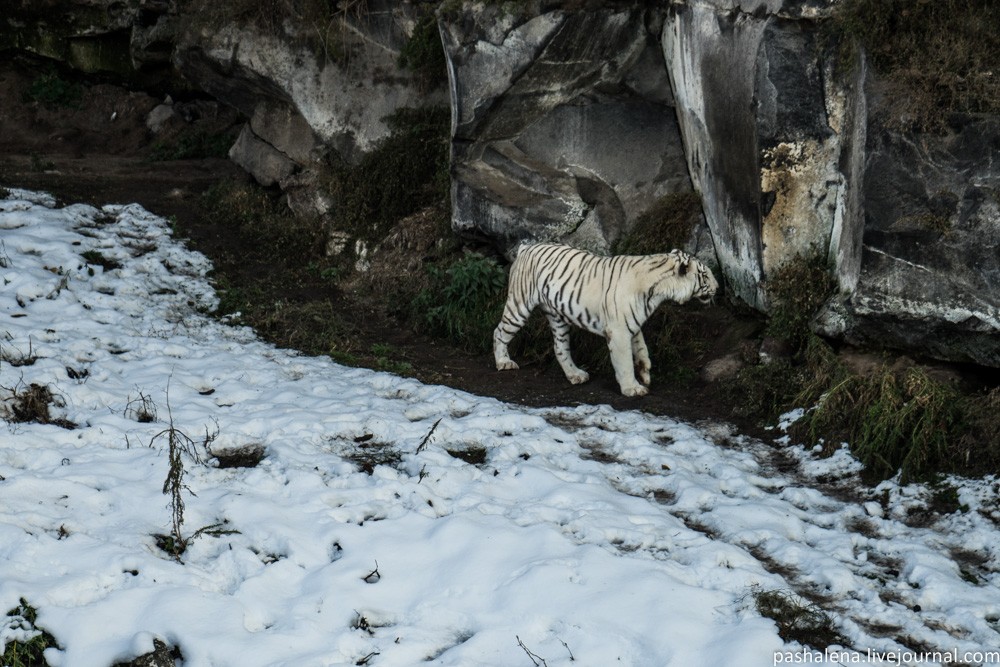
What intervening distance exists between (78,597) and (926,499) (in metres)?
5.00

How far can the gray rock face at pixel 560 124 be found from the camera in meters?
9.17

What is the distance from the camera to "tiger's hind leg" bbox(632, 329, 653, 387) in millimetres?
8500

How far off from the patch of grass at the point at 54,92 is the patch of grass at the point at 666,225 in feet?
34.2

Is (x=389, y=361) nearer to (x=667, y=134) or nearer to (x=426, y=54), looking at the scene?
(x=667, y=134)

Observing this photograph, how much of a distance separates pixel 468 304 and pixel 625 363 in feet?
7.05

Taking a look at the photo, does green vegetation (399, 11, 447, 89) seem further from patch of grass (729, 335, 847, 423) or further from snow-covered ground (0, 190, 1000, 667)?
patch of grass (729, 335, 847, 423)

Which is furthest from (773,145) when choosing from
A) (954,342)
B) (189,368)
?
(189,368)

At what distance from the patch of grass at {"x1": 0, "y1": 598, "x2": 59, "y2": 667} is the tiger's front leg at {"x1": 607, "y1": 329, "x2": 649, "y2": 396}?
16.5 feet

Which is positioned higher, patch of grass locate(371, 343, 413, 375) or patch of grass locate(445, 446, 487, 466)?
patch of grass locate(445, 446, 487, 466)

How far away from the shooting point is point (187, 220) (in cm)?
1212

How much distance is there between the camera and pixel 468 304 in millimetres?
9859

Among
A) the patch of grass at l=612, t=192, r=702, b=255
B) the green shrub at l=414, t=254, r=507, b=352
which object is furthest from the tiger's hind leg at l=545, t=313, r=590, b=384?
the patch of grass at l=612, t=192, r=702, b=255

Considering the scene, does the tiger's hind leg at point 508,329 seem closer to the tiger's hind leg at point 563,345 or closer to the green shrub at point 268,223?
the tiger's hind leg at point 563,345

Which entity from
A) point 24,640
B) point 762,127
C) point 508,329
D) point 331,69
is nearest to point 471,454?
point 508,329
